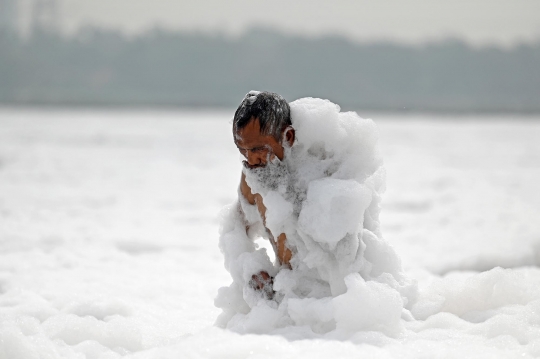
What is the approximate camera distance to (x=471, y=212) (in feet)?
19.1

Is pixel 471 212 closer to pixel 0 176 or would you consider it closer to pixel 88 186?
pixel 88 186

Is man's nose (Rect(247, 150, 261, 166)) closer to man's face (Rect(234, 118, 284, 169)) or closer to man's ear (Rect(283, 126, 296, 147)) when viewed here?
man's face (Rect(234, 118, 284, 169))

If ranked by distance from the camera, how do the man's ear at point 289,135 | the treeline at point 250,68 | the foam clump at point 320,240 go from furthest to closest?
the treeline at point 250,68, the man's ear at point 289,135, the foam clump at point 320,240

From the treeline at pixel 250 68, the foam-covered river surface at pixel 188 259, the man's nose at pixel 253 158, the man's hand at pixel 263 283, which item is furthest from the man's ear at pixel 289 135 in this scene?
the treeline at pixel 250 68

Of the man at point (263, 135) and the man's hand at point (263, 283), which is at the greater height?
the man at point (263, 135)

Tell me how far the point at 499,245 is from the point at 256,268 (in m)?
2.63

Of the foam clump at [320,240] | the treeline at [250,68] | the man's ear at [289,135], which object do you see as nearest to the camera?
the foam clump at [320,240]

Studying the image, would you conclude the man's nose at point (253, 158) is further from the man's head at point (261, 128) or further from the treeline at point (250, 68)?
the treeline at point (250, 68)

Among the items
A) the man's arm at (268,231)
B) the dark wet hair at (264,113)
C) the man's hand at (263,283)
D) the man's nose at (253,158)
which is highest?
the dark wet hair at (264,113)

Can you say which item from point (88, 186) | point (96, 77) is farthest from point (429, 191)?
point (96, 77)

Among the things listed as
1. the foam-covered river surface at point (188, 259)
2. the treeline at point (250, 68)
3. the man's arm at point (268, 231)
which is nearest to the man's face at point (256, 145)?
the man's arm at point (268, 231)

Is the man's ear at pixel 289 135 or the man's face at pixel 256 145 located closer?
the man's face at pixel 256 145

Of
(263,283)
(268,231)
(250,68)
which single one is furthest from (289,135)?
(250,68)

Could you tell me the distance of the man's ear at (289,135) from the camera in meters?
2.18
